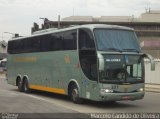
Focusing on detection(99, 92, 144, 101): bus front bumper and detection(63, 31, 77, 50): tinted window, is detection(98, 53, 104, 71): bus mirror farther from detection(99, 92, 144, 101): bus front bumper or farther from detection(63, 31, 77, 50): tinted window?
detection(63, 31, 77, 50): tinted window

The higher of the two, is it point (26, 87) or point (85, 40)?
point (85, 40)

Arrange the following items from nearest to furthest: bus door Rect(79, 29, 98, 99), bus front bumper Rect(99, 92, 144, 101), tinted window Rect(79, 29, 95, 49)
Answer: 1. bus front bumper Rect(99, 92, 144, 101)
2. bus door Rect(79, 29, 98, 99)
3. tinted window Rect(79, 29, 95, 49)

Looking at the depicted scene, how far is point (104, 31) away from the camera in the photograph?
1970 cm

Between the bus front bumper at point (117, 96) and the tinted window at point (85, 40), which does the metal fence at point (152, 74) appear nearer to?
the tinted window at point (85, 40)

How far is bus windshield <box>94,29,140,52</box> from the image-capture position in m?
19.1

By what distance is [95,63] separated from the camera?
19016mm

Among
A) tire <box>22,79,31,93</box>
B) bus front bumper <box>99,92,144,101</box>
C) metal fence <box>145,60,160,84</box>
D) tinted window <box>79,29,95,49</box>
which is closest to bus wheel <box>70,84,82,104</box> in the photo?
tinted window <box>79,29,95,49</box>

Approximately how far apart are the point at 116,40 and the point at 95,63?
1368 mm

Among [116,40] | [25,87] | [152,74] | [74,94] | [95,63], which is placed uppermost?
[116,40]

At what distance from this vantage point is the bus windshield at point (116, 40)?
1911cm

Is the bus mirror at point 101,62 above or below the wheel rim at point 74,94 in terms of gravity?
above

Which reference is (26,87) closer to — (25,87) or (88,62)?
(25,87)

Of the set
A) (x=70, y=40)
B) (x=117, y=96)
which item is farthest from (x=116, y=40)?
(x=70, y=40)

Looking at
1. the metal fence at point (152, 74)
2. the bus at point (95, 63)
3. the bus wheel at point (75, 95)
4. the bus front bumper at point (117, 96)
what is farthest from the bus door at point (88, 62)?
the metal fence at point (152, 74)
